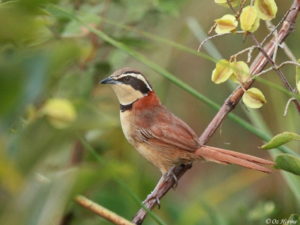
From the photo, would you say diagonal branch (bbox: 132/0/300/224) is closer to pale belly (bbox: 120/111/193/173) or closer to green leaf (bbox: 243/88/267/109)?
green leaf (bbox: 243/88/267/109)

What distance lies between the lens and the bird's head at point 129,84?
163 inches

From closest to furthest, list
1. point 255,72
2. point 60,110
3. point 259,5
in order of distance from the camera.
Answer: point 60,110 → point 259,5 → point 255,72

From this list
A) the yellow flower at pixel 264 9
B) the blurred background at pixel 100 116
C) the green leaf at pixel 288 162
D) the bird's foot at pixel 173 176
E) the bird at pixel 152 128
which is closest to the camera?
the blurred background at pixel 100 116

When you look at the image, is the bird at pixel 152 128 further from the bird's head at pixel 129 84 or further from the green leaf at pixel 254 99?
the green leaf at pixel 254 99

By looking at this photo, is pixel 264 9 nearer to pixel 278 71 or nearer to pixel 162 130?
pixel 278 71

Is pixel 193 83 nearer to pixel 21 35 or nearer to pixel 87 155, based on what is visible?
pixel 87 155

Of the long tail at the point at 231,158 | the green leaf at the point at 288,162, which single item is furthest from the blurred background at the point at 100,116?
the green leaf at the point at 288,162

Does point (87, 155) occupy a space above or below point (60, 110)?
below

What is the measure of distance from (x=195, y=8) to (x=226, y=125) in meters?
0.97

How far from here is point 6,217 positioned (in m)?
1.28

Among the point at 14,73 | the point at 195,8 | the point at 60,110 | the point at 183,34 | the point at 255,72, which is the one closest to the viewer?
the point at 14,73

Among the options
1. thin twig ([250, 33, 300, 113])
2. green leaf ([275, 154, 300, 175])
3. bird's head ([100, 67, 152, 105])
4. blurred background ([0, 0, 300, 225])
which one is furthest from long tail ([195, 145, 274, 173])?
green leaf ([275, 154, 300, 175])

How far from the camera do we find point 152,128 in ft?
13.5

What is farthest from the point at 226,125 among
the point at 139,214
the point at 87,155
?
the point at 139,214
